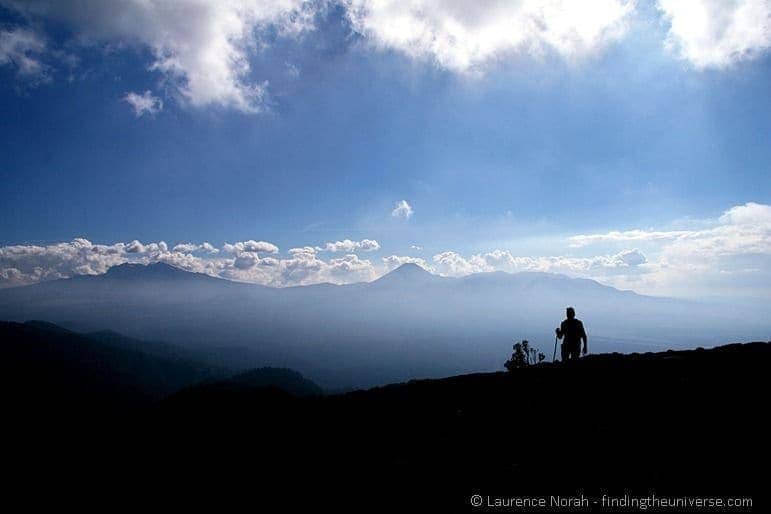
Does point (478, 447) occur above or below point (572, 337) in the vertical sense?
below

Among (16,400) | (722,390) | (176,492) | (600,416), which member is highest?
(722,390)

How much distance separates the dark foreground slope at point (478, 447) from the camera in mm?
6883

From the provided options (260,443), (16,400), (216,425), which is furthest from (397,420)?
(16,400)

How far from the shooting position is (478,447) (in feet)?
29.0

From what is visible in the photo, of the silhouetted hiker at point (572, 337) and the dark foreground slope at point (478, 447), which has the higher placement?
the silhouetted hiker at point (572, 337)

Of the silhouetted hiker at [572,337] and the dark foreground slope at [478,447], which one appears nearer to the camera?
the dark foreground slope at [478,447]

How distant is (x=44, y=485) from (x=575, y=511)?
1533cm

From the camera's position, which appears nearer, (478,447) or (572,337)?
(478,447)

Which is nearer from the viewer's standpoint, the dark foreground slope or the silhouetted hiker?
the dark foreground slope

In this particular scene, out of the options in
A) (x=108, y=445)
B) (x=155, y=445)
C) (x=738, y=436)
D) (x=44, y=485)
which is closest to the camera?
(x=738, y=436)

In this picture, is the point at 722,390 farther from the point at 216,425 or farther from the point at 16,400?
the point at 16,400

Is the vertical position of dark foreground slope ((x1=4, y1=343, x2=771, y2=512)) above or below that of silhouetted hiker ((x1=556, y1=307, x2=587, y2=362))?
below

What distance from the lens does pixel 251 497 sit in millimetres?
8375

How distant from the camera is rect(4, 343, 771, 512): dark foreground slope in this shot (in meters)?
6.88
